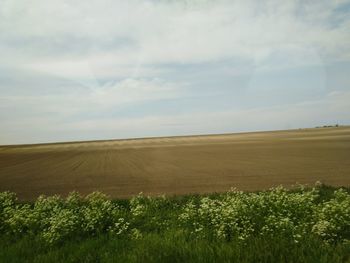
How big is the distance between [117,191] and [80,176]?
8.81 metres

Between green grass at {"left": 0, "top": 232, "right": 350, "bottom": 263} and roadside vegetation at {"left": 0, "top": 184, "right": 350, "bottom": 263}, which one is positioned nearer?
green grass at {"left": 0, "top": 232, "right": 350, "bottom": 263}

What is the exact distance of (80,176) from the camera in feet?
93.2

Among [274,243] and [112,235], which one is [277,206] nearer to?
[274,243]

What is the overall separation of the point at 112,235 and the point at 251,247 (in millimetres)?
3722

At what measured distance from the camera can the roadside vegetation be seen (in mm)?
6668

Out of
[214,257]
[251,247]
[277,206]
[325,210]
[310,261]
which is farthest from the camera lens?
[277,206]

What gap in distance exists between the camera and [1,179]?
2833 cm

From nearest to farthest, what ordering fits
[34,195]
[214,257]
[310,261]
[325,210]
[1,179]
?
[310,261], [214,257], [325,210], [34,195], [1,179]

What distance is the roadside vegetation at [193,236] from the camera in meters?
6.67

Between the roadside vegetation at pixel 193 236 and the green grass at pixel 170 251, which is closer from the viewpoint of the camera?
the green grass at pixel 170 251

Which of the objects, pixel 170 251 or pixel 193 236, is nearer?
pixel 170 251

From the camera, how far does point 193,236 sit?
836 centimetres

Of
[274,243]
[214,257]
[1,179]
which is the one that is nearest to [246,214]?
[274,243]

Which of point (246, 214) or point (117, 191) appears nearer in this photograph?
point (246, 214)
